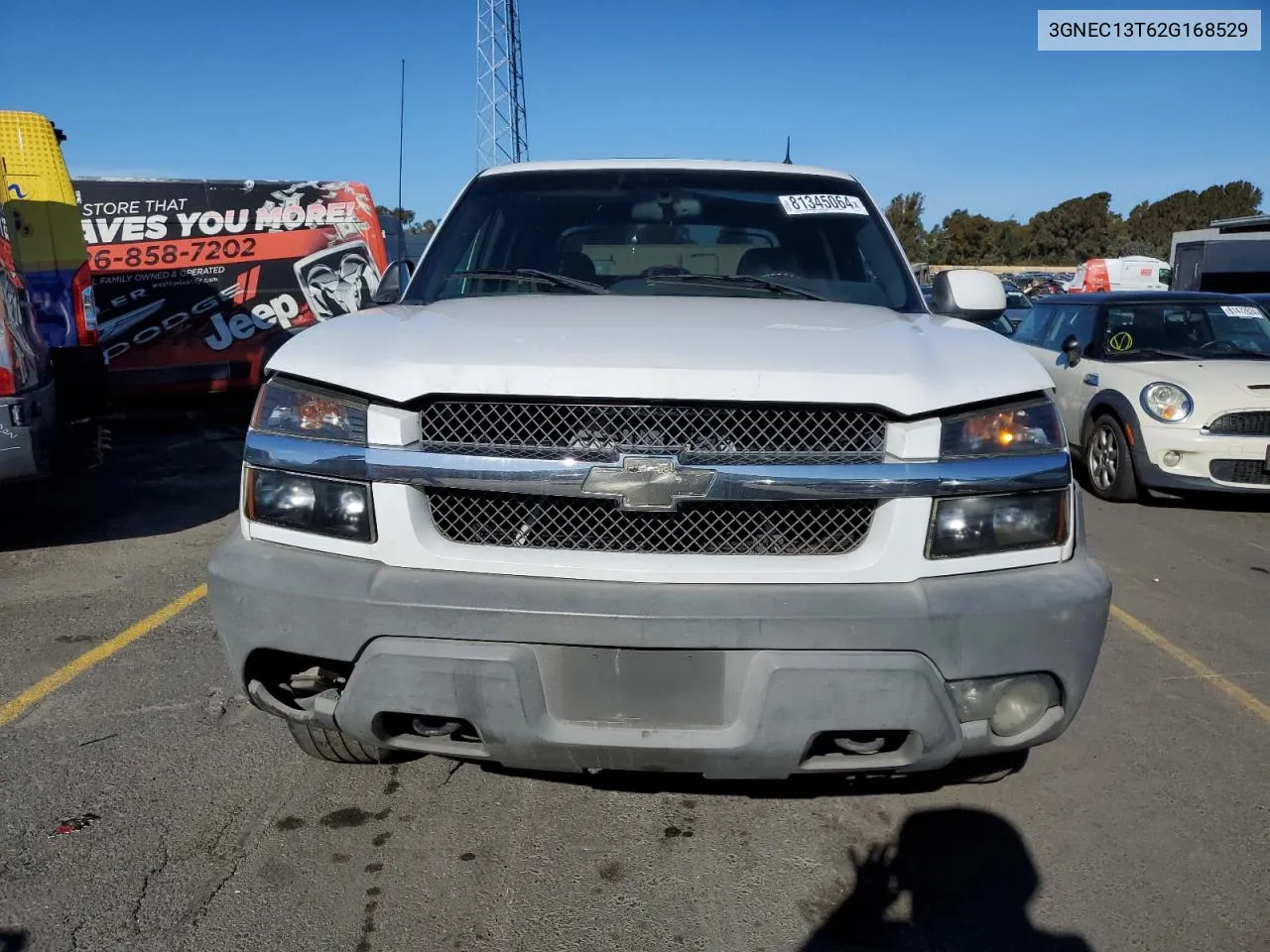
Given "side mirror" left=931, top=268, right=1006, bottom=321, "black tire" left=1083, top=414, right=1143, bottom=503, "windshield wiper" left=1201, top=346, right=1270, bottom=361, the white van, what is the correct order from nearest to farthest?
"side mirror" left=931, top=268, right=1006, bottom=321, "black tire" left=1083, top=414, right=1143, bottom=503, "windshield wiper" left=1201, top=346, right=1270, bottom=361, the white van

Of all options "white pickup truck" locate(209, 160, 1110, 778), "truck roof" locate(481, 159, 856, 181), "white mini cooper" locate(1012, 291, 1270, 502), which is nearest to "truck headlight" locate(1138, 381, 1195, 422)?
"white mini cooper" locate(1012, 291, 1270, 502)

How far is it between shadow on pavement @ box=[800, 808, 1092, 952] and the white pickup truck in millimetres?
449

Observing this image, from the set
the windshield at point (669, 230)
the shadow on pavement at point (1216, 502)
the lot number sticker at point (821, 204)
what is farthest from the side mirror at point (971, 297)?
the shadow on pavement at point (1216, 502)

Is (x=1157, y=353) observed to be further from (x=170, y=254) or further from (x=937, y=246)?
(x=937, y=246)

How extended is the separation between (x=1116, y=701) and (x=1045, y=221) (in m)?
84.6

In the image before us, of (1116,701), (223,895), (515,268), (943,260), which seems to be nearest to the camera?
(223,895)

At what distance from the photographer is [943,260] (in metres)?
77.2

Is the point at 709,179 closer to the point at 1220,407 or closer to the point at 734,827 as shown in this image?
the point at 734,827

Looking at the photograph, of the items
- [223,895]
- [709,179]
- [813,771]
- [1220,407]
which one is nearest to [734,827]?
[813,771]

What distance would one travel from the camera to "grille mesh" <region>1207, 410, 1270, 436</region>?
6.97 m

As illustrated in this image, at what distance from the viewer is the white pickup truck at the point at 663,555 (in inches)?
85.4

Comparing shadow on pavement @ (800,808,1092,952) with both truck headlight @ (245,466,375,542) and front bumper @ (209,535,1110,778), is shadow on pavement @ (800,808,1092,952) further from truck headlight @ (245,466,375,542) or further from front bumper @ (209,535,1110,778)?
truck headlight @ (245,466,375,542)

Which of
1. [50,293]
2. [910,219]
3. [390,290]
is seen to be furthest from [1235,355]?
[910,219]

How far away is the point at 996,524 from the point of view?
2309 mm
